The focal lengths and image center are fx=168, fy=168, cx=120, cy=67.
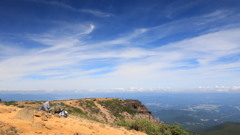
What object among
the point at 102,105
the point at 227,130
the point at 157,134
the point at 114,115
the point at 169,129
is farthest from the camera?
the point at 227,130

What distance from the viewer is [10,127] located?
1296 cm

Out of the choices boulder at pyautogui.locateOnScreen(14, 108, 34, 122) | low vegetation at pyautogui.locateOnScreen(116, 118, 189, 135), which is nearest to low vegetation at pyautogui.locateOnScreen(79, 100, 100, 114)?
low vegetation at pyautogui.locateOnScreen(116, 118, 189, 135)

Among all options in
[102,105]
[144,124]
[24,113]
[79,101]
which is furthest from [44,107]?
[102,105]

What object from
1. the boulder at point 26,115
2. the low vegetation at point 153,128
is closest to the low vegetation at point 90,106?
the low vegetation at point 153,128

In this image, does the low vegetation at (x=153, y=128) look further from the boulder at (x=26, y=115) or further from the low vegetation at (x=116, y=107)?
the low vegetation at (x=116, y=107)

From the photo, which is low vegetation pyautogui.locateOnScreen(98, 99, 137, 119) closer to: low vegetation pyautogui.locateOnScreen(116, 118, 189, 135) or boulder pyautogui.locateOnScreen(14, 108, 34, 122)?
low vegetation pyautogui.locateOnScreen(116, 118, 189, 135)

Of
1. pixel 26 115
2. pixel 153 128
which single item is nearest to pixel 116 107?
pixel 153 128

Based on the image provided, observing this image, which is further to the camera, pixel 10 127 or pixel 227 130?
pixel 227 130

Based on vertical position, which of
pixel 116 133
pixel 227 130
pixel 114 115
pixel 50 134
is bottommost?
pixel 227 130

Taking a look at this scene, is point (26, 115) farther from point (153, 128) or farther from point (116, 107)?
point (116, 107)

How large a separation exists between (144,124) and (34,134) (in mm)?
15541

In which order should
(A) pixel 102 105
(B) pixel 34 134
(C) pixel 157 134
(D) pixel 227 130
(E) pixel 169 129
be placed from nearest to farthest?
(B) pixel 34 134, (C) pixel 157 134, (E) pixel 169 129, (A) pixel 102 105, (D) pixel 227 130

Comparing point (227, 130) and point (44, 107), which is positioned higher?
point (44, 107)

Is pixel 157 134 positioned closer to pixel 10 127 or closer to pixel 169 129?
pixel 169 129
